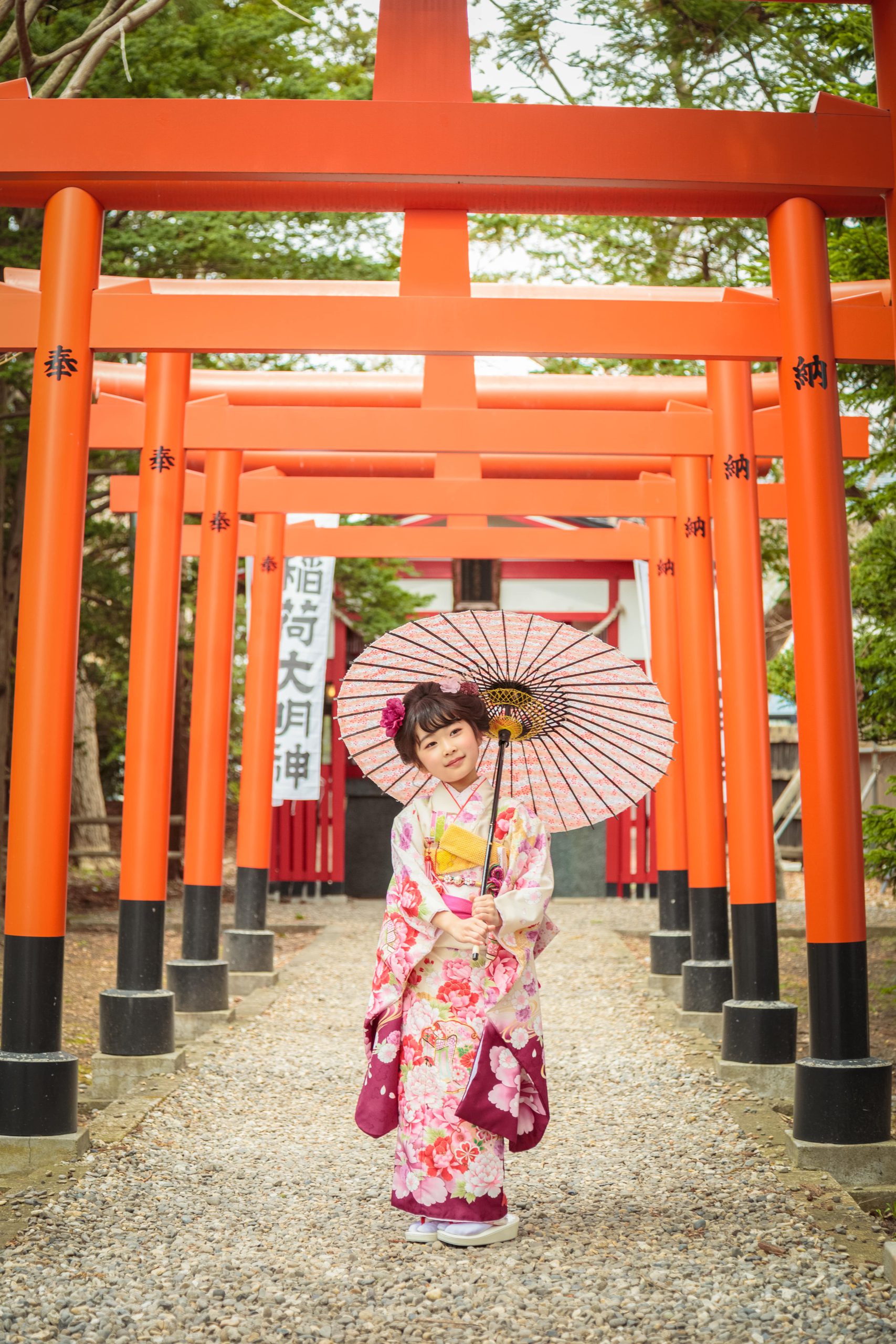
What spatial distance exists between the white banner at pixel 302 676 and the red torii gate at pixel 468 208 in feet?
21.3

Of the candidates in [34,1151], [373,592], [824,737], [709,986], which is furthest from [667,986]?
[373,592]

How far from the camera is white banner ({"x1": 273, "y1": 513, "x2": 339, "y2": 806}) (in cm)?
1081

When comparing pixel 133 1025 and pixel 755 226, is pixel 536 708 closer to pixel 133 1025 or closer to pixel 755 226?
pixel 133 1025

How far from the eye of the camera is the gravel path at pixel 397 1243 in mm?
2746

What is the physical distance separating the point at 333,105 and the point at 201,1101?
12.4 feet

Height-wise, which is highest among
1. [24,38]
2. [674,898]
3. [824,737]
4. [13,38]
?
[13,38]

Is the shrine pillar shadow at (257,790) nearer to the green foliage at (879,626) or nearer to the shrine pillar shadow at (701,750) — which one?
the shrine pillar shadow at (701,750)

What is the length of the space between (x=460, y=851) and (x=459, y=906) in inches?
5.8

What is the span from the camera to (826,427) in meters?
4.11

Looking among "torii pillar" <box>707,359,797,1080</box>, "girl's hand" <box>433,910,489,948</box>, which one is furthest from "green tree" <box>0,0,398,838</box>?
"girl's hand" <box>433,910,489,948</box>

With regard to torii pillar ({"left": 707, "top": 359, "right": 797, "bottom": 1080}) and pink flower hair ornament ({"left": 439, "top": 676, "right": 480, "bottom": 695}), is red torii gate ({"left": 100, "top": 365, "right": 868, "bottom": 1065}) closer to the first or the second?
torii pillar ({"left": 707, "top": 359, "right": 797, "bottom": 1080})

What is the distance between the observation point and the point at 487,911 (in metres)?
3.17

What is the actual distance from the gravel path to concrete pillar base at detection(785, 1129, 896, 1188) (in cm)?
15

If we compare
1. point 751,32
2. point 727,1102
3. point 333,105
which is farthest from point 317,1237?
point 751,32
